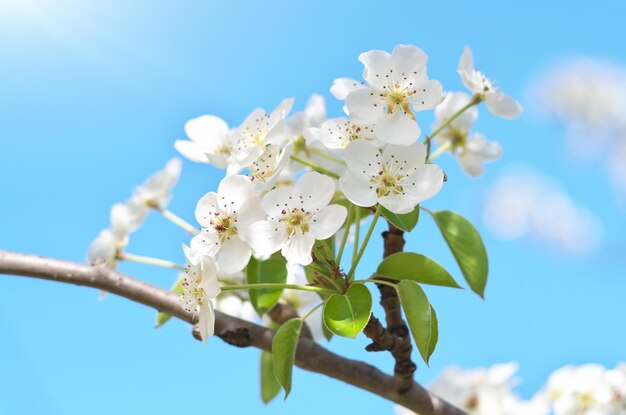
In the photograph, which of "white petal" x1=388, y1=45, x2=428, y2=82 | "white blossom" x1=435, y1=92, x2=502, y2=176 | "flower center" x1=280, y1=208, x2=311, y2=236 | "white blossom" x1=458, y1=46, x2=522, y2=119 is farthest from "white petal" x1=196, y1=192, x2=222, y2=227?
"white blossom" x1=435, y1=92, x2=502, y2=176

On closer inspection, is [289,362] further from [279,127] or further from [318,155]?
[318,155]

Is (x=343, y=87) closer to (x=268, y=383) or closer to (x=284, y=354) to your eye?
(x=284, y=354)

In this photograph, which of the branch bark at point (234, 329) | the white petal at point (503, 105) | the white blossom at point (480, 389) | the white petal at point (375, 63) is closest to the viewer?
the white petal at point (375, 63)

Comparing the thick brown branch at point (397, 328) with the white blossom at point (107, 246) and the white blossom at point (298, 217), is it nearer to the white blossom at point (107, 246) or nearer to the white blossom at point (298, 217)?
the white blossom at point (298, 217)

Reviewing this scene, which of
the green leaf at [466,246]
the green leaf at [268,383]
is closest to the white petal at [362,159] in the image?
the green leaf at [466,246]

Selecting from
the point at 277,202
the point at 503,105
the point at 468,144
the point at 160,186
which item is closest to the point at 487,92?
the point at 503,105
